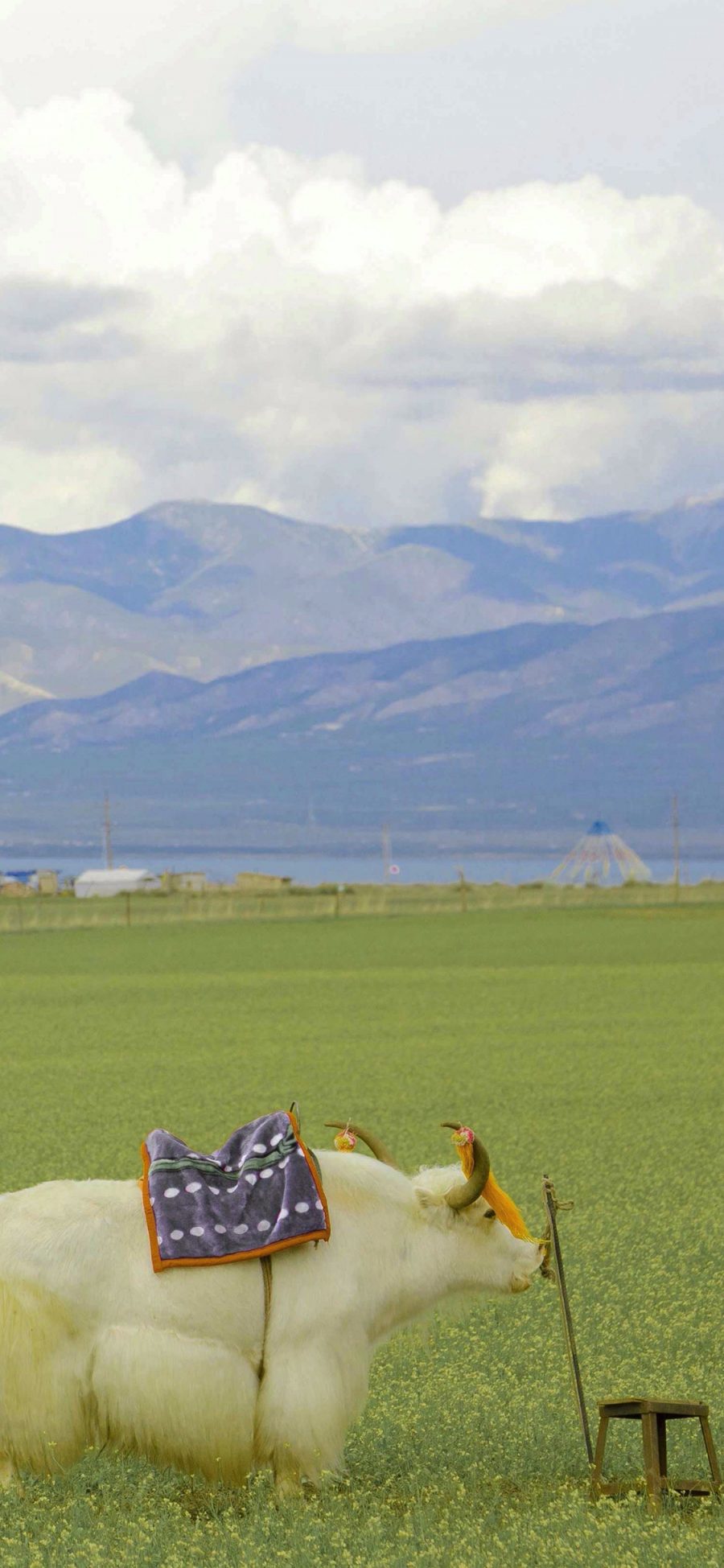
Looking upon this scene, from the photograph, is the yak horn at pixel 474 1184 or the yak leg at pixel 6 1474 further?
the yak horn at pixel 474 1184

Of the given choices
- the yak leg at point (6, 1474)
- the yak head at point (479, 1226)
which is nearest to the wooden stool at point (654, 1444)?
the yak head at point (479, 1226)

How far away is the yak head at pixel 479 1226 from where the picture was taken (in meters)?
5.71

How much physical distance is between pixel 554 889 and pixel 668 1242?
58.3m

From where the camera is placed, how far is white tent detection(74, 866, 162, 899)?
110938 mm

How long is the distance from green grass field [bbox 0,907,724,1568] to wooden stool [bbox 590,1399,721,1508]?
0.24ft

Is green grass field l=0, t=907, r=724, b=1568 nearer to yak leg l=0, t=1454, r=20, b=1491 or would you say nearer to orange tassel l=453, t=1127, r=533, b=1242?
yak leg l=0, t=1454, r=20, b=1491

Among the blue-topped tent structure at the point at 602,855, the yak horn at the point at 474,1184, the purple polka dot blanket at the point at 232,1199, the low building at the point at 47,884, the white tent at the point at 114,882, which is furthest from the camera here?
the blue-topped tent structure at the point at 602,855

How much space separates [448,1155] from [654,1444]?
6.91m

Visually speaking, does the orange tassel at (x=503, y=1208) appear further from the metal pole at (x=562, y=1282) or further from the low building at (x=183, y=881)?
the low building at (x=183, y=881)

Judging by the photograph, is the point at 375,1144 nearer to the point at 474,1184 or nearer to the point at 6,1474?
the point at 474,1184

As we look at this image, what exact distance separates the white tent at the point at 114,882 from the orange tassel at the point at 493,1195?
10130cm

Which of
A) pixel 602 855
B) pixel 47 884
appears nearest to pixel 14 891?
pixel 47 884

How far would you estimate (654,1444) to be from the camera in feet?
17.9

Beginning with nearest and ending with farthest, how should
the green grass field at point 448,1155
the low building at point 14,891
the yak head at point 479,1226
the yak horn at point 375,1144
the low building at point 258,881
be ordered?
the green grass field at point 448,1155 → the yak head at point 479,1226 → the yak horn at point 375,1144 → the low building at point 14,891 → the low building at point 258,881
